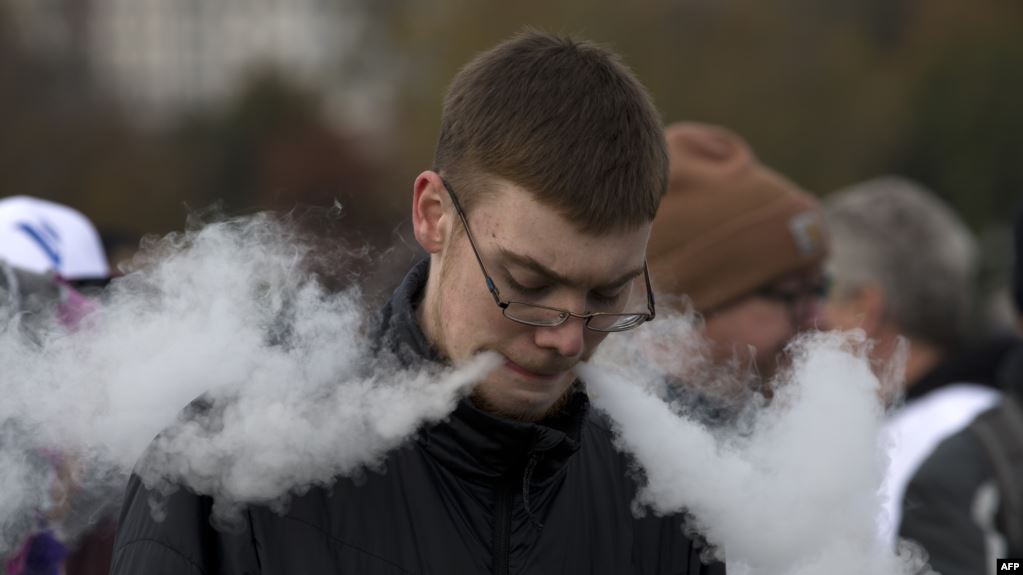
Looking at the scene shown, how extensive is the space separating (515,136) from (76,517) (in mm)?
1352

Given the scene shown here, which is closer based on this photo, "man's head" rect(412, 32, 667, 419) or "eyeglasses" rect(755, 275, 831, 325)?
"man's head" rect(412, 32, 667, 419)

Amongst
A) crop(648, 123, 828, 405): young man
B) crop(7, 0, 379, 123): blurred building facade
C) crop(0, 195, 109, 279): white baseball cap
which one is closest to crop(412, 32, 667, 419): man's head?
crop(648, 123, 828, 405): young man

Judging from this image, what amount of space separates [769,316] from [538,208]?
209 cm

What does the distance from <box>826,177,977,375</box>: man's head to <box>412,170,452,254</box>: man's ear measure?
Answer: 2.98 meters

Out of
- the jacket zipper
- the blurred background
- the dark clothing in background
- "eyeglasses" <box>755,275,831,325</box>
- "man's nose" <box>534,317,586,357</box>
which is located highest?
"man's nose" <box>534,317,586,357</box>

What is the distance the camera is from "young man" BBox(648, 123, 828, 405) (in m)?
4.25

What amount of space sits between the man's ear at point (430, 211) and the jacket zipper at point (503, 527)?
46cm

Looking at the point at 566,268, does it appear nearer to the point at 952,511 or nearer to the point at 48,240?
the point at 952,511

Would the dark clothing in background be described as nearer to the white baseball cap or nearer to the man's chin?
the man's chin

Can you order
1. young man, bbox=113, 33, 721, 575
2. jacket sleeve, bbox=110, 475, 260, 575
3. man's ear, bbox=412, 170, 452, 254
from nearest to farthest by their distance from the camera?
jacket sleeve, bbox=110, 475, 260, 575 < young man, bbox=113, 33, 721, 575 < man's ear, bbox=412, 170, 452, 254

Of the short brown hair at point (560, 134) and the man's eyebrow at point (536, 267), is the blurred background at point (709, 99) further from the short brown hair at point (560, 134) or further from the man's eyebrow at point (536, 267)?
the man's eyebrow at point (536, 267)

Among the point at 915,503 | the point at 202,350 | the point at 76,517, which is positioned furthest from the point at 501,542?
the point at 915,503

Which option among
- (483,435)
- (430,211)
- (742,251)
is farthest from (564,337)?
(742,251)

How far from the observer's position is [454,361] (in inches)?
95.7
